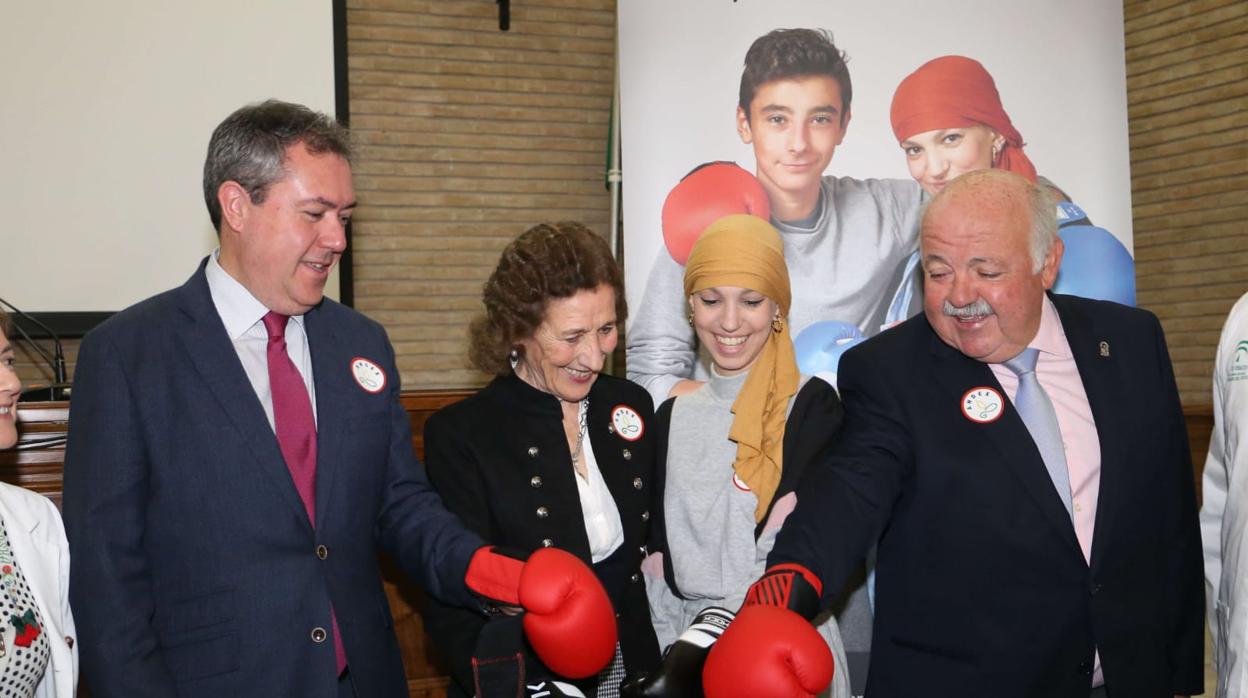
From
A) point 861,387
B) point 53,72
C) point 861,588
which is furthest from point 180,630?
point 53,72

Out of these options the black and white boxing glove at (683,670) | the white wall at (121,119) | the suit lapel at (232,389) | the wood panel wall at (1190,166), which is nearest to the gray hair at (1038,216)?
the black and white boxing glove at (683,670)

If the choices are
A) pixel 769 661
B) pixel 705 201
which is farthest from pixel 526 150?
pixel 769 661

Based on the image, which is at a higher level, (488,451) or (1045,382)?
(1045,382)

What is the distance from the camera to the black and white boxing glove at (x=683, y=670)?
1.92m

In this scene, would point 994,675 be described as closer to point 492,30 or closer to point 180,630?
point 180,630

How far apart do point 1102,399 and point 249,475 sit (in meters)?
1.72

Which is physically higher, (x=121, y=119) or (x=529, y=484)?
(x=121, y=119)

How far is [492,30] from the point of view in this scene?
540 cm

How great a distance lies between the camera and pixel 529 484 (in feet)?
7.78

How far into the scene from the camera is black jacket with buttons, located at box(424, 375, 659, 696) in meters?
2.34

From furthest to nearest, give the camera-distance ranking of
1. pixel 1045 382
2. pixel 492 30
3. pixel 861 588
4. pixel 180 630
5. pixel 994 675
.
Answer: pixel 492 30 → pixel 861 588 → pixel 1045 382 → pixel 994 675 → pixel 180 630

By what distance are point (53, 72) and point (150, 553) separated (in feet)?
8.63

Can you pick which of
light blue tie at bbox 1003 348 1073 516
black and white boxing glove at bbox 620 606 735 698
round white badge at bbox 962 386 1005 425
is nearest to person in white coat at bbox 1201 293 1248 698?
light blue tie at bbox 1003 348 1073 516

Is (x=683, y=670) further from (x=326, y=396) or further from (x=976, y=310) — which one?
(x=976, y=310)
